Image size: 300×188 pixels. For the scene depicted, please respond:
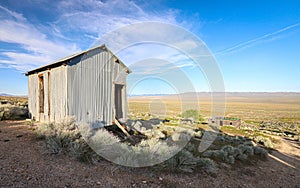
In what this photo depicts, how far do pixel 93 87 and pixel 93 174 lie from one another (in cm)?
486

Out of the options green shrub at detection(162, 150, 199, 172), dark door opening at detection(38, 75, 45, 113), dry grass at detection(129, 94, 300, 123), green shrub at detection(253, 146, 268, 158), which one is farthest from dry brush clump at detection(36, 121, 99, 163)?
green shrub at detection(253, 146, 268, 158)

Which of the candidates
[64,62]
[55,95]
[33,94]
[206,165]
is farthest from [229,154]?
[33,94]

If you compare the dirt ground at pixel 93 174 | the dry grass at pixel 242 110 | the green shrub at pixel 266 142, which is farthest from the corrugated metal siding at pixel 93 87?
the green shrub at pixel 266 142

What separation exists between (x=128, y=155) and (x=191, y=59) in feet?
17.8

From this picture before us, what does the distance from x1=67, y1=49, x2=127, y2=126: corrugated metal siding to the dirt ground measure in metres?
2.19

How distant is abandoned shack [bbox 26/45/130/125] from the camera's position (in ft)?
23.5

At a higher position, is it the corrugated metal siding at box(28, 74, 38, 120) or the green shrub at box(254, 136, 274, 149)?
the corrugated metal siding at box(28, 74, 38, 120)

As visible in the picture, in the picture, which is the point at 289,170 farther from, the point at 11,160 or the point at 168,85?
the point at 11,160

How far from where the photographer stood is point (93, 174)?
384 centimetres

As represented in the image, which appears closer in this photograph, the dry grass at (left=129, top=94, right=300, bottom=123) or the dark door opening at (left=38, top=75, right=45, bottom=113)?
the dark door opening at (left=38, top=75, right=45, bottom=113)

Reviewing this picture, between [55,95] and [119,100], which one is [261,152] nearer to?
[119,100]

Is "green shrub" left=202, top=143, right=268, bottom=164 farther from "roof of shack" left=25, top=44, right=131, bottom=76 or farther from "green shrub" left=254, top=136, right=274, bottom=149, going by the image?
"roof of shack" left=25, top=44, right=131, bottom=76

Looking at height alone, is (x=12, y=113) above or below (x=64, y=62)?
below

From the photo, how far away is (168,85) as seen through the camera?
31.6ft
